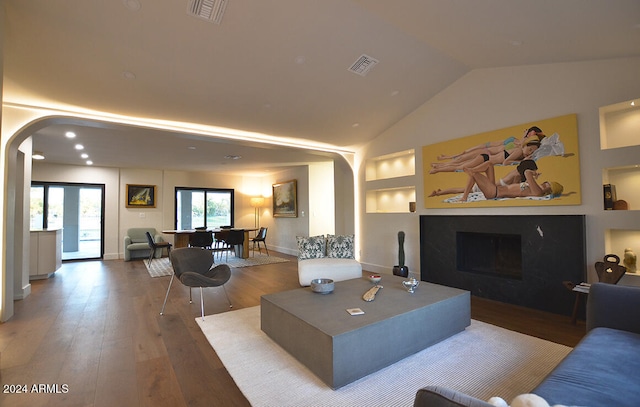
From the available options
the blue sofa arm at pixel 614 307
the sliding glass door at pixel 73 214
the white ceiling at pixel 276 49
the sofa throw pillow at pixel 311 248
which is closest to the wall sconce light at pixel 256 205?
the sliding glass door at pixel 73 214

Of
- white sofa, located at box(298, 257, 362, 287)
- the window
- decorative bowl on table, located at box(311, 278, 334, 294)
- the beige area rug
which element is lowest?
the beige area rug

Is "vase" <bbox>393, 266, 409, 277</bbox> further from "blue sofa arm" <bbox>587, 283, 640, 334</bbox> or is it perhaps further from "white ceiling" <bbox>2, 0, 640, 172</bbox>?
"blue sofa arm" <bbox>587, 283, 640, 334</bbox>

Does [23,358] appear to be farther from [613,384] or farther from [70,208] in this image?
[70,208]

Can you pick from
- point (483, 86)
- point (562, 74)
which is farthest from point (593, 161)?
point (483, 86)

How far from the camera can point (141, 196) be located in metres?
8.52

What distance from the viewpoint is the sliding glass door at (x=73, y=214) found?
732cm

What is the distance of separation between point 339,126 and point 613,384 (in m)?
4.42

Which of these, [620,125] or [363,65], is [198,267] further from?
[620,125]

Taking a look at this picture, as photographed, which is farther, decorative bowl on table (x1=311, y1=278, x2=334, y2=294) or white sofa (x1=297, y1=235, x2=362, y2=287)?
white sofa (x1=297, y1=235, x2=362, y2=287)

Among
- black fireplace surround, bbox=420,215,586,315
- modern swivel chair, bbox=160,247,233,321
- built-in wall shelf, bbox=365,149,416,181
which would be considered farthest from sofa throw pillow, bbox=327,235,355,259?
modern swivel chair, bbox=160,247,233,321

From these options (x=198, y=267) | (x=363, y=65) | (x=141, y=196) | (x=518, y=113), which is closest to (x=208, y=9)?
(x=363, y=65)

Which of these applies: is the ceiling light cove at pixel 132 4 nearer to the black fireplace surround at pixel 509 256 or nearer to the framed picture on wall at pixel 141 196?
the black fireplace surround at pixel 509 256

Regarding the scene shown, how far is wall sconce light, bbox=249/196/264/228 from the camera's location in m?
9.87

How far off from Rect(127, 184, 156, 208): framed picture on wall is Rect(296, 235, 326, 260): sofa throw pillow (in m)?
6.10
